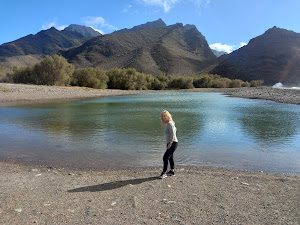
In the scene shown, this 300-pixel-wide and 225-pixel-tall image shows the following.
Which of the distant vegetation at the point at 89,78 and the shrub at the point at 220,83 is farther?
the shrub at the point at 220,83

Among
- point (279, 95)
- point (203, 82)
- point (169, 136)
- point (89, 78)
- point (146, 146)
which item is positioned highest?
point (203, 82)

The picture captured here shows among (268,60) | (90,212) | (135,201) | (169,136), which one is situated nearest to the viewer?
(90,212)

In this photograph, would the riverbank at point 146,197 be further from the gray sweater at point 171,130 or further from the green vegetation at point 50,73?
the green vegetation at point 50,73

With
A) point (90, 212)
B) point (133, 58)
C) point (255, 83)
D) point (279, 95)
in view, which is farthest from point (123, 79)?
point (90, 212)

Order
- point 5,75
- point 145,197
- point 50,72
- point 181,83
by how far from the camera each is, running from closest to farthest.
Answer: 1. point 145,197
2. point 50,72
3. point 5,75
4. point 181,83

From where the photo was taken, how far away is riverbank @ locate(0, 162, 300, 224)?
4.38m

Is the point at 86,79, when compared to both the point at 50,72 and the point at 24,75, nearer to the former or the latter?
the point at 50,72

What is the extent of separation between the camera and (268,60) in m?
128

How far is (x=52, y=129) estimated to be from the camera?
15.1 m

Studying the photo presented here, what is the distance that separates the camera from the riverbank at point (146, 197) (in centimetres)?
438

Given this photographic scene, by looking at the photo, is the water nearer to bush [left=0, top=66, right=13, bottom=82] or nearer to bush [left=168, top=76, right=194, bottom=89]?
bush [left=0, top=66, right=13, bottom=82]

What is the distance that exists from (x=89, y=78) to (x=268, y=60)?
9798cm

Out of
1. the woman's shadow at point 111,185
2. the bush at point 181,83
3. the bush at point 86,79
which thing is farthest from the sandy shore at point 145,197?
the bush at point 181,83

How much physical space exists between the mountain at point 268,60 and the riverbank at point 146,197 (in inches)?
4614
